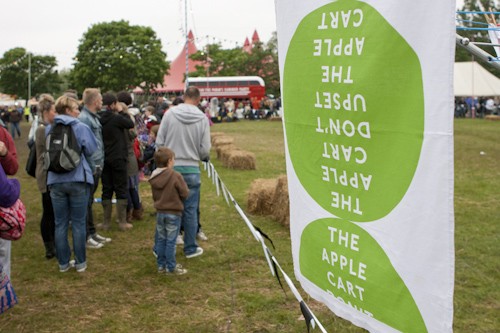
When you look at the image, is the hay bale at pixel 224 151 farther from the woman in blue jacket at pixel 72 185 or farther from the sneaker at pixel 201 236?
the woman in blue jacket at pixel 72 185

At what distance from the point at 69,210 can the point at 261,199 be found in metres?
3.39

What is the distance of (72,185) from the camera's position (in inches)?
209

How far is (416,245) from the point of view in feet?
5.96

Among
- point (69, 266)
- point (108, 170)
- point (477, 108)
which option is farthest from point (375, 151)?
point (477, 108)

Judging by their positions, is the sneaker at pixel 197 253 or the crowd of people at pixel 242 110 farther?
the crowd of people at pixel 242 110

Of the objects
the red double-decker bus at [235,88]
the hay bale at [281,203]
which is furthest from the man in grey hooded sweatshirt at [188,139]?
the red double-decker bus at [235,88]

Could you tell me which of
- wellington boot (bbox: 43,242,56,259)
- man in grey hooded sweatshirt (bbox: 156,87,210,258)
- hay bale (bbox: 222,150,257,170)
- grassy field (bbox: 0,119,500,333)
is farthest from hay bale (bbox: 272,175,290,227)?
hay bale (bbox: 222,150,257,170)

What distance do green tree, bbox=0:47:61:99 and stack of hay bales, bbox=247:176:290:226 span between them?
63079 mm

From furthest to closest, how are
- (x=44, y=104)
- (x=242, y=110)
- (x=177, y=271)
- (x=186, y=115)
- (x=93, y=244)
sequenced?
(x=242, y=110), (x=93, y=244), (x=44, y=104), (x=186, y=115), (x=177, y=271)

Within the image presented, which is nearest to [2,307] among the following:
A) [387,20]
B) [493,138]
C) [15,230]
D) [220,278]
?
[15,230]

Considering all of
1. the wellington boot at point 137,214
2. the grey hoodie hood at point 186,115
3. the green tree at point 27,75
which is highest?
the green tree at point 27,75

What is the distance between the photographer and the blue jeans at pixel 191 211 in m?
5.91

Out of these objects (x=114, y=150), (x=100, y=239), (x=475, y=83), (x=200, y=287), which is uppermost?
(x=475, y=83)

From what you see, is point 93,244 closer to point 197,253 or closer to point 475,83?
point 197,253
